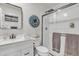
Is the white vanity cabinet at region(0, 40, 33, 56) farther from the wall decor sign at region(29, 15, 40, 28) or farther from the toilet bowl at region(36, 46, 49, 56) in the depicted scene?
→ the wall decor sign at region(29, 15, 40, 28)

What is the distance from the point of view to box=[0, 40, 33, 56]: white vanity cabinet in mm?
1041

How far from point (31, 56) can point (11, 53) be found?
0.94 ft

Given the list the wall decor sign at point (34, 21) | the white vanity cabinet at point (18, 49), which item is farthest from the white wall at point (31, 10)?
the white vanity cabinet at point (18, 49)

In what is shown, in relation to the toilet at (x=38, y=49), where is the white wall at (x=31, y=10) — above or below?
above

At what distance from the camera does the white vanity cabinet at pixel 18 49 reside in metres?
1.04

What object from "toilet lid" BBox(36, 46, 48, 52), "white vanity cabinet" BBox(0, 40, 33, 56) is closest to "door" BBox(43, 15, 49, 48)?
"toilet lid" BBox(36, 46, 48, 52)

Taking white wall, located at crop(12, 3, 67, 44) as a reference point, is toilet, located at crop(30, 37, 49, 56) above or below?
below

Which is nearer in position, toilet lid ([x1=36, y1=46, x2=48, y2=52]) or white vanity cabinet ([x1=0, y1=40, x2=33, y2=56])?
white vanity cabinet ([x1=0, y1=40, x2=33, y2=56])

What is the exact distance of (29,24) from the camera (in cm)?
120

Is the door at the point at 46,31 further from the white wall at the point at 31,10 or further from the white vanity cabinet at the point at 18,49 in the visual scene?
the white vanity cabinet at the point at 18,49

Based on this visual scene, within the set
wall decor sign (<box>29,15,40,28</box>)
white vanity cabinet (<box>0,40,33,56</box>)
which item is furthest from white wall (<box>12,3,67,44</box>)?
white vanity cabinet (<box>0,40,33,56</box>)

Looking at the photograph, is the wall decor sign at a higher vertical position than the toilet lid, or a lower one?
higher

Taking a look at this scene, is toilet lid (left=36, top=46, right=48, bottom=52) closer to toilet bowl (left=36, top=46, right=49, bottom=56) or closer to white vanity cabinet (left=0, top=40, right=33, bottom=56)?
toilet bowl (left=36, top=46, right=49, bottom=56)

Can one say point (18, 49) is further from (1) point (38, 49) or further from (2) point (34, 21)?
(2) point (34, 21)
